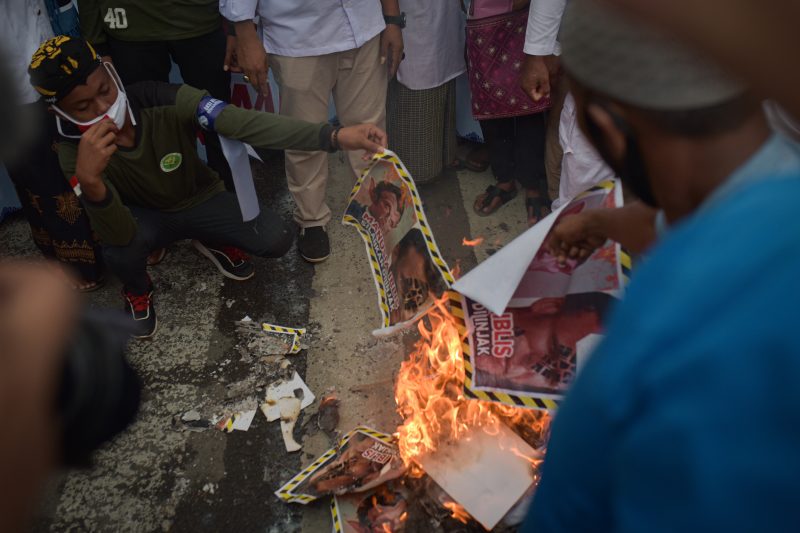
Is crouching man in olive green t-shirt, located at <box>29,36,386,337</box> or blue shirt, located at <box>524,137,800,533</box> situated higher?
blue shirt, located at <box>524,137,800,533</box>

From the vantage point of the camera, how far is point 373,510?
111 inches

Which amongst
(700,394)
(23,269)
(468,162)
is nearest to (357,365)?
(468,162)

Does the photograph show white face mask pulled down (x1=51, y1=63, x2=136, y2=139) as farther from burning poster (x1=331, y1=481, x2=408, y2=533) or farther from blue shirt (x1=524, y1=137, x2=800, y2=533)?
blue shirt (x1=524, y1=137, x2=800, y2=533)

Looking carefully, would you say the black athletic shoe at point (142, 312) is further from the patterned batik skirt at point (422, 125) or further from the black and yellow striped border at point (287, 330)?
the patterned batik skirt at point (422, 125)

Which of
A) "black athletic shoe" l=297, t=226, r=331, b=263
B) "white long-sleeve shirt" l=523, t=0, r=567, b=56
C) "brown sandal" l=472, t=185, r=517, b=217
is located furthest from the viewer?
"brown sandal" l=472, t=185, r=517, b=217

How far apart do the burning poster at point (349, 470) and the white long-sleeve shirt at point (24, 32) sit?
2.50 metres

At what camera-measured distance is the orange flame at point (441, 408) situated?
9.80ft

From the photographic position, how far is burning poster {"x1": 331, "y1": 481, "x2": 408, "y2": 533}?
278 cm

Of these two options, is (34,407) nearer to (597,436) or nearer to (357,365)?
(597,436)

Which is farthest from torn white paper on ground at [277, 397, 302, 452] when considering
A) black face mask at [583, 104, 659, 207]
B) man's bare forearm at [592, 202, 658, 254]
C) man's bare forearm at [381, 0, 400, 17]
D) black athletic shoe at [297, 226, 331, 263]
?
man's bare forearm at [381, 0, 400, 17]

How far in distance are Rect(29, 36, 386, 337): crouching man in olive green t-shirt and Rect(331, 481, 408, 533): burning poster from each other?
1.71 metres

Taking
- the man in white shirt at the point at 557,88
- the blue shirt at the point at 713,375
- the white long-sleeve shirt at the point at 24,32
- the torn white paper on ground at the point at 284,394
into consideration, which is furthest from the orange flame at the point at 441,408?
the white long-sleeve shirt at the point at 24,32

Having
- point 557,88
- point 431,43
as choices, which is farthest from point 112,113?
point 557,88

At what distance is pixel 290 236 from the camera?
14.0 ft
